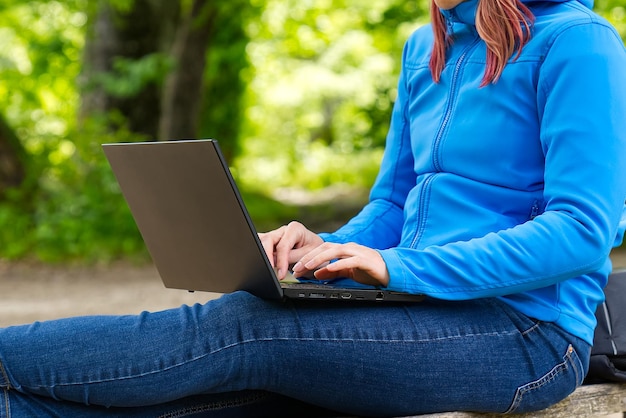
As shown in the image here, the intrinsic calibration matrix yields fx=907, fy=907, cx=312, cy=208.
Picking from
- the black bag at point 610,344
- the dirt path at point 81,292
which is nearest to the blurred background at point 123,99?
the dirt path at point 81,292

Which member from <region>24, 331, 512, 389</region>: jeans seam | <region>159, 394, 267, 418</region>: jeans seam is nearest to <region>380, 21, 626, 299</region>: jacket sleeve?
<region>24, 331, 512, 389</region>: jeans seam

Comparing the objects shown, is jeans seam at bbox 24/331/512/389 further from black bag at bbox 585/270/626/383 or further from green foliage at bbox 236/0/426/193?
green foliage at bbox 236/0/426/193

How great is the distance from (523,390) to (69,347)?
1.01m

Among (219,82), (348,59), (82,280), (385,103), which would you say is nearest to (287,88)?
(348,59)

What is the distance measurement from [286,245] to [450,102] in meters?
0.55

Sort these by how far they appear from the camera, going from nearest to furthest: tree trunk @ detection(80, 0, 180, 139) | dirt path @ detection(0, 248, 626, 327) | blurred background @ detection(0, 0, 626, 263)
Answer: dirt path @ detection(0, 248, 626, 327)
blurred background @ detection(0, 0, 626, 263)
tree trunk @ detection(80, 0, 180, 139)

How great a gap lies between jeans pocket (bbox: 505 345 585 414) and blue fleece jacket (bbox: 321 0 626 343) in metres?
0.08

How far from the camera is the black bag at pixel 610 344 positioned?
89.7 inches

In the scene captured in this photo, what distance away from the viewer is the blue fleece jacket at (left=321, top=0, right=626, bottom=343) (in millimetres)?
1969

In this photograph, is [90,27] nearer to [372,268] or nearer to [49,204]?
[49,204]

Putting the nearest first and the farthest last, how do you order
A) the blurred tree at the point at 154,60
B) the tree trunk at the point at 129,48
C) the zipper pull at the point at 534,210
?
the zipper pull at the point at 534,210, the blurred tree at the point at 154,60, the tree trunk at the point at 129,48

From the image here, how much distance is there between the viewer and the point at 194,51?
11.2 meters

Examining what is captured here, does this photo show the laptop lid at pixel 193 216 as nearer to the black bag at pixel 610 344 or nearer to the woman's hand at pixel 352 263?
the woman's hand at pixel 352 263

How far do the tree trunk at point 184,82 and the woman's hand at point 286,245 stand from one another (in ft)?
29.5
